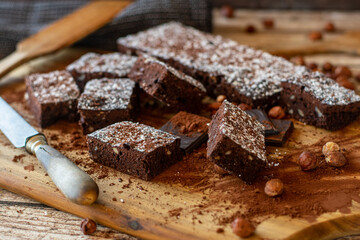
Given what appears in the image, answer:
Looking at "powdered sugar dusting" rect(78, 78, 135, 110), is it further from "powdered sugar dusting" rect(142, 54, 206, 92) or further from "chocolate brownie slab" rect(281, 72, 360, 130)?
"chocolate brownie slab" rect(281, 72, 360, 130)

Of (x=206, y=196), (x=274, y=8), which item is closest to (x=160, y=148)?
(x=206, y=196)

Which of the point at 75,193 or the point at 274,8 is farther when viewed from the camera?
the point at 274,8

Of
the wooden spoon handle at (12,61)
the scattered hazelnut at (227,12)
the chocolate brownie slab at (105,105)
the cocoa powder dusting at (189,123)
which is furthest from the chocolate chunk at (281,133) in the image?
the scattered hazelnut at (227,12)

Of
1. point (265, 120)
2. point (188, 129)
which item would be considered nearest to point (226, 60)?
point (265, 120)

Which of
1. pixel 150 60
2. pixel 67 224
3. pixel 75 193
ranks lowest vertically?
pixel 67 224

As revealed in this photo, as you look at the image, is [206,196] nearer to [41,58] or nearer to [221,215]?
[221,215]

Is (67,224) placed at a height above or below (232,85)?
below

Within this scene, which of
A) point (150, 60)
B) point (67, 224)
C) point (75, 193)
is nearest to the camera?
point (75, 193)

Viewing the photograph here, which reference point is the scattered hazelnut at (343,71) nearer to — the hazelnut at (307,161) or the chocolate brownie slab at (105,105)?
the hazelnut at (307,161)

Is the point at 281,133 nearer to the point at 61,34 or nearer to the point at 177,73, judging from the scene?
the point at 177,73
